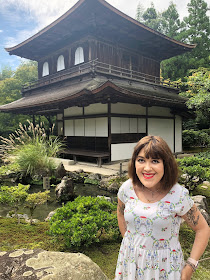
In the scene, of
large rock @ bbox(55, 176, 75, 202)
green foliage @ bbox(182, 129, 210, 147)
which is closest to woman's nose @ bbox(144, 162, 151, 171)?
large rock @ bbox(55, 176, 75, 202)

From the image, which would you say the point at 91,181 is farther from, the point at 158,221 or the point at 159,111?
the point at 159,111

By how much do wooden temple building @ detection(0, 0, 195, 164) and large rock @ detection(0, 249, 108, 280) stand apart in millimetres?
6617

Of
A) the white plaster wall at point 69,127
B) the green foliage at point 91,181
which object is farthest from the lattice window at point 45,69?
the green foliage at point 91,181

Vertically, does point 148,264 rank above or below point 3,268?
above

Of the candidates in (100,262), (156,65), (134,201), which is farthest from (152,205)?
(156,65)

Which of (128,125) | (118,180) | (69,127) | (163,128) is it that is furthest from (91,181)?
(163,128)

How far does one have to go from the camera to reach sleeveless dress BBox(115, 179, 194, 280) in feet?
4.23

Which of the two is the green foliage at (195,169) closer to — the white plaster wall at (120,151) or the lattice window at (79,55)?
the white plaster wall at (120,151)

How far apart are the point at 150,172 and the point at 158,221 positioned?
11.1 inches

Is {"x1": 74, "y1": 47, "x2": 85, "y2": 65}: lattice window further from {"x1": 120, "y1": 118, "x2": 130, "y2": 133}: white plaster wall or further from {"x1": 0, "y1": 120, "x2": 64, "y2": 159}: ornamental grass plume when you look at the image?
{"x1": 0, "y1": 120, "x2": 64, "y2": 159}: ornamental grass plume

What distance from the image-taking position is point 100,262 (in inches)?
96.1

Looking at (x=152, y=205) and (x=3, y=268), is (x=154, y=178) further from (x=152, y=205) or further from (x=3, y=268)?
(x=3, y=268)

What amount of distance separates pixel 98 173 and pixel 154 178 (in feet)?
21.2

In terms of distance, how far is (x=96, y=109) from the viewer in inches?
409
